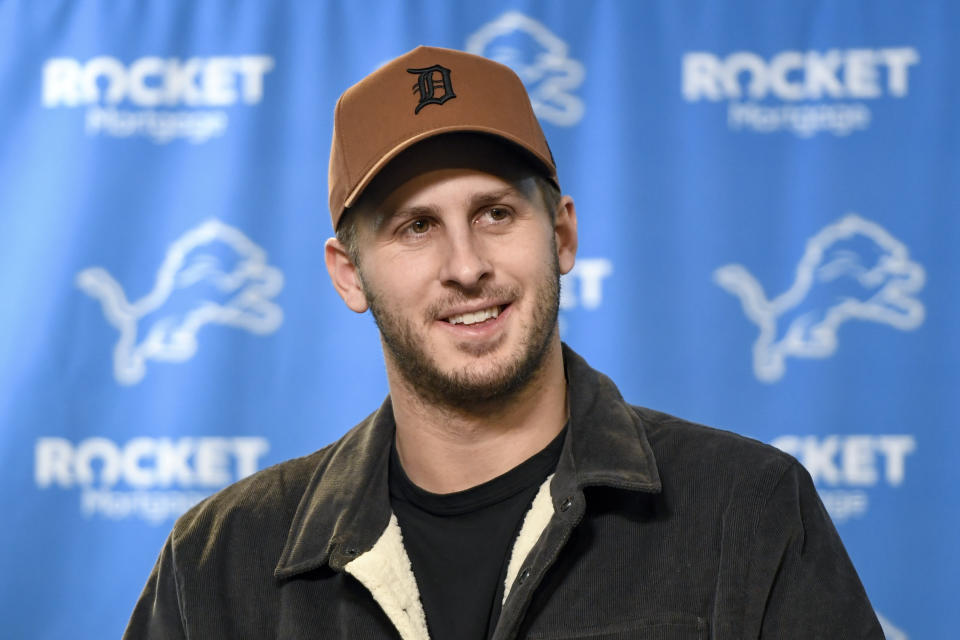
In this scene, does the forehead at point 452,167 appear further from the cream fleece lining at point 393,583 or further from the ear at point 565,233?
the cream fleece lining at point 393,583

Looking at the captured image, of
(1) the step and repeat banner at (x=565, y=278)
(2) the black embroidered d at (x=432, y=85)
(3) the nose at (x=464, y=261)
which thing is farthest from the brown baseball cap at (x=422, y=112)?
(1) the step and repeat banner at (x=565, y=278)

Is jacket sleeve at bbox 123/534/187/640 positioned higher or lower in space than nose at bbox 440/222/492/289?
lower

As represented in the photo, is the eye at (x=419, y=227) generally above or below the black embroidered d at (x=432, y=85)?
Result: below

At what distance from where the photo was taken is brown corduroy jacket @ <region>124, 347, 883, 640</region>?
3.84 ft

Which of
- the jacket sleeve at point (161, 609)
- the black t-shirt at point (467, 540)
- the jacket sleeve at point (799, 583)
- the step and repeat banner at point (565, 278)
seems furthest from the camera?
the step and repeat banner at point (565, 278)

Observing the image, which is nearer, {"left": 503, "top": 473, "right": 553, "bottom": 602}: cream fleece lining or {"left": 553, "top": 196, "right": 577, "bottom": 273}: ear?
{"left": 503, "top": 473, "right": 553, "bottom": 602}: cream fleece lining

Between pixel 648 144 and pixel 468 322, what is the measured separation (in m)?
1.22

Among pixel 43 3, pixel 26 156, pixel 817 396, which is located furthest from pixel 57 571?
pixel 817 396

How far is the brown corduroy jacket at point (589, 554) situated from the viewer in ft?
3.84

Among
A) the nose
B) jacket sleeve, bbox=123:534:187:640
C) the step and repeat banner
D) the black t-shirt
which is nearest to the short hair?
the nose

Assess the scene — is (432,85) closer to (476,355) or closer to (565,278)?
(476,355)

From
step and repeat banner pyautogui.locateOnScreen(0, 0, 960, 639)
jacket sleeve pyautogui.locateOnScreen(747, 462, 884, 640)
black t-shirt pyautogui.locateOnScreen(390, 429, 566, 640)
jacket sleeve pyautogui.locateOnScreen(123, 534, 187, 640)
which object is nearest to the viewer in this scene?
jacket sleeve pyautogui.locateOnScreen(747, 462, 884, 640)

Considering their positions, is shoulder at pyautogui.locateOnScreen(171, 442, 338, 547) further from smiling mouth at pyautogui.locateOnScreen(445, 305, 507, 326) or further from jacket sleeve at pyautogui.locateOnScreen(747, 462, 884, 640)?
jacket sleeve at pyautogui.locateOnScreen(747, 462, 884, 640)

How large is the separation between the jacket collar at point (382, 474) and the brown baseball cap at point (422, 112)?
307 mm
